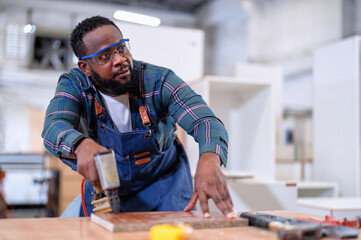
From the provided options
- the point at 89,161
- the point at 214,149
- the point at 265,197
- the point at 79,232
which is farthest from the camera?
the point at 265,197

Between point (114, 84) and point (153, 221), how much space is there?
63cm

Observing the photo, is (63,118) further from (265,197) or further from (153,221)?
(265,197)

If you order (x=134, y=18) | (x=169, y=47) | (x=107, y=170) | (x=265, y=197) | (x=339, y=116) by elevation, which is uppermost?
(x=134, y=18)

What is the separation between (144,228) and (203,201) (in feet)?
0.75

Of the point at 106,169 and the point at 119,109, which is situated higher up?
the point at 119,109

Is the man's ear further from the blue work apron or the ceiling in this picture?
the ceiling

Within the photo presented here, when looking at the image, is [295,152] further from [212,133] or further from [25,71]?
[25,71]

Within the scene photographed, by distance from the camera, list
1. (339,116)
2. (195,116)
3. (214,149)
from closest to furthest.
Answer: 1. (214,149)
2. (195,116)
3. (339,116)

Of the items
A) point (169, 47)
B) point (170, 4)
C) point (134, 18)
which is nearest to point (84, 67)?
point (169, 47)

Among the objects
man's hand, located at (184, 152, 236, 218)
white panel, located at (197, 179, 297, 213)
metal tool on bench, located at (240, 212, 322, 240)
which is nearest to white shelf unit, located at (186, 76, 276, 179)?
white panel, located at (197, 179, 297, 213)

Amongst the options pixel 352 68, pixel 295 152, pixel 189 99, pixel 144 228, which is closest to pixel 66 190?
pixel 295 152

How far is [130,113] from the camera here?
1.54 m

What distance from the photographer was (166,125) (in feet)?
5.40

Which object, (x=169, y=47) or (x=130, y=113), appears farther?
(x=169, y=47)
